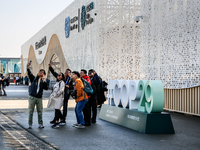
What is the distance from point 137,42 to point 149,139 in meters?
12.2

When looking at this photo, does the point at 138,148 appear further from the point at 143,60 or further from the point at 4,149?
the point at 143,60

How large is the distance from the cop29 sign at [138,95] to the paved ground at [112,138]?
2.49 ft

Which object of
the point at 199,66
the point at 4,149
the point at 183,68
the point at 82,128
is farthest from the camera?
the point at 183,68

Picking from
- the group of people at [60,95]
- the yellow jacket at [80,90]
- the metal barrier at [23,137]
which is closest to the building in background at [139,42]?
the group of people at [60,95]

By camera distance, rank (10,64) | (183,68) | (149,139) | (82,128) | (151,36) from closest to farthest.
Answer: (149,139) < (82,128) < (183,68) < (151,36) < (10,64)

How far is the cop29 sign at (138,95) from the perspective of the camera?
28.2ft

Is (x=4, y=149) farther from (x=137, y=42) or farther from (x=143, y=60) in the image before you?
(x=137, y=42)

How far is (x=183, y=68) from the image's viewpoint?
42.1 feet

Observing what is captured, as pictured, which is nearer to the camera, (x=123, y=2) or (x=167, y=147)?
(x=167, y=147)

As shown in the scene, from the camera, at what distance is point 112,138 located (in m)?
7.82

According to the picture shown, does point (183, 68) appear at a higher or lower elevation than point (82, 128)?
higher

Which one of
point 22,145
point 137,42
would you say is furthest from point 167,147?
point 137,42

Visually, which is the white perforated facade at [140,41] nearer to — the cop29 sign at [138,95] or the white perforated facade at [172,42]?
the white perforated facade at [172,42]

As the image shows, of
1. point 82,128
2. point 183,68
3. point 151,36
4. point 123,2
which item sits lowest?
point 82,128
